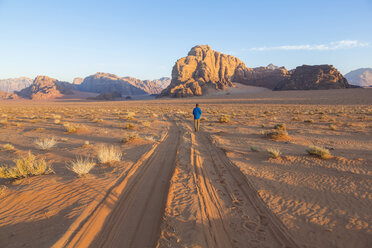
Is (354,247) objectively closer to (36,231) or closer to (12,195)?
(36,231)

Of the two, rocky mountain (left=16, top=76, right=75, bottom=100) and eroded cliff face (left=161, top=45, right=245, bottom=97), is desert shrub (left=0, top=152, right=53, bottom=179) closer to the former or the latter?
eroded cliff face (left=161, top=45, right=245, bottom=97)

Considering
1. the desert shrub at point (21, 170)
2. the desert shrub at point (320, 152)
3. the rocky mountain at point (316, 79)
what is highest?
A: the rocky mountain at point (316, 79)

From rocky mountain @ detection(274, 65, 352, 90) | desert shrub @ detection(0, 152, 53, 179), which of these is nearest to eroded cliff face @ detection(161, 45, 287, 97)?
rocky mountain @ detection(274, 65, 352, 90)

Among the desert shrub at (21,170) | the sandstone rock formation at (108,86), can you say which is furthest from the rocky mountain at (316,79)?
→ the sandstone rock formation at (108,86)

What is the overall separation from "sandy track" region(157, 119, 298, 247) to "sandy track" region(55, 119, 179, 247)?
9.2 inches

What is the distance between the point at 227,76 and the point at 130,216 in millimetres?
120270

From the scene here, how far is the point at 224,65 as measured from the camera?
117375mm

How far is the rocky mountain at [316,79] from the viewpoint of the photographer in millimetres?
75812

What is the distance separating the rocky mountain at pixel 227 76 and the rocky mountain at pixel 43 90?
262 feet

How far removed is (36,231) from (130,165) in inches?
125

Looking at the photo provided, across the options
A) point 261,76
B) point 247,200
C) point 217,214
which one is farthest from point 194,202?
point 261,76

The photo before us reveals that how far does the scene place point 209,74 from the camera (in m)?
99.4

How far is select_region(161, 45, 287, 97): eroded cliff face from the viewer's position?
89194 millimetres

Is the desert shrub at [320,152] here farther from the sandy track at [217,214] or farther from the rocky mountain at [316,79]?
the rocky mountain at [316,79]
